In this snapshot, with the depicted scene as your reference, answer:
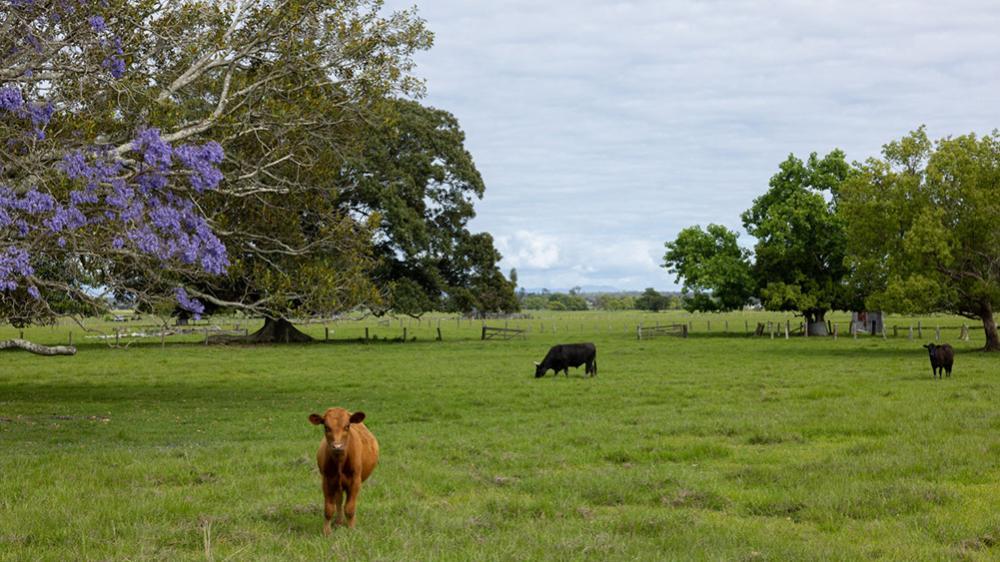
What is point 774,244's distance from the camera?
193 feet

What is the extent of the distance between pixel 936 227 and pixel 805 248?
20.6 meters

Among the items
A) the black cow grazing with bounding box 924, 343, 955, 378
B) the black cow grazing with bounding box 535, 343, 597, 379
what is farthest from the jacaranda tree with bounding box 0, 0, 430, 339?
the black cow grazing with bounding box 924, 343, 955, 378

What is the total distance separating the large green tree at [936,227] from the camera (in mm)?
37875

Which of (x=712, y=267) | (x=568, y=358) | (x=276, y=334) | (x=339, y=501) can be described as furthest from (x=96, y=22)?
(x=712, y=267)

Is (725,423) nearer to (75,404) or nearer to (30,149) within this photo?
(30,149)

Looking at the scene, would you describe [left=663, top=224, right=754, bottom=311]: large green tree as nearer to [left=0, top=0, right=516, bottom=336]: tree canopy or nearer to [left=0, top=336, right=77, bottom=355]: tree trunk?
[left=0, top=0, right=516, bottom=336]: tree canopy

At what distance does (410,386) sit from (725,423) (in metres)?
Answer: 12.4

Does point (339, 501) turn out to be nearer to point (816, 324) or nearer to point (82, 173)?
point (82, 173)

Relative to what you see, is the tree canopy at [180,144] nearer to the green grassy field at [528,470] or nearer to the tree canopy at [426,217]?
the green grassy field at [528,470]

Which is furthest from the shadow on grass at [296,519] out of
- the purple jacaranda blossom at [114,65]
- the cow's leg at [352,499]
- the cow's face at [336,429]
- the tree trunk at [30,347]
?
the purple jacaranda blossom at [114,65]

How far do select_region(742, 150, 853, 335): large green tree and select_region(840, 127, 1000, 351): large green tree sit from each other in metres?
13.6

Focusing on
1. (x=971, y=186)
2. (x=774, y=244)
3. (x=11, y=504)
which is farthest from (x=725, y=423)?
(x=774, y=244)

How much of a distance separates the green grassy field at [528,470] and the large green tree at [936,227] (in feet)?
39.2

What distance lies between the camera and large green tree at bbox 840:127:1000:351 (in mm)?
37875
